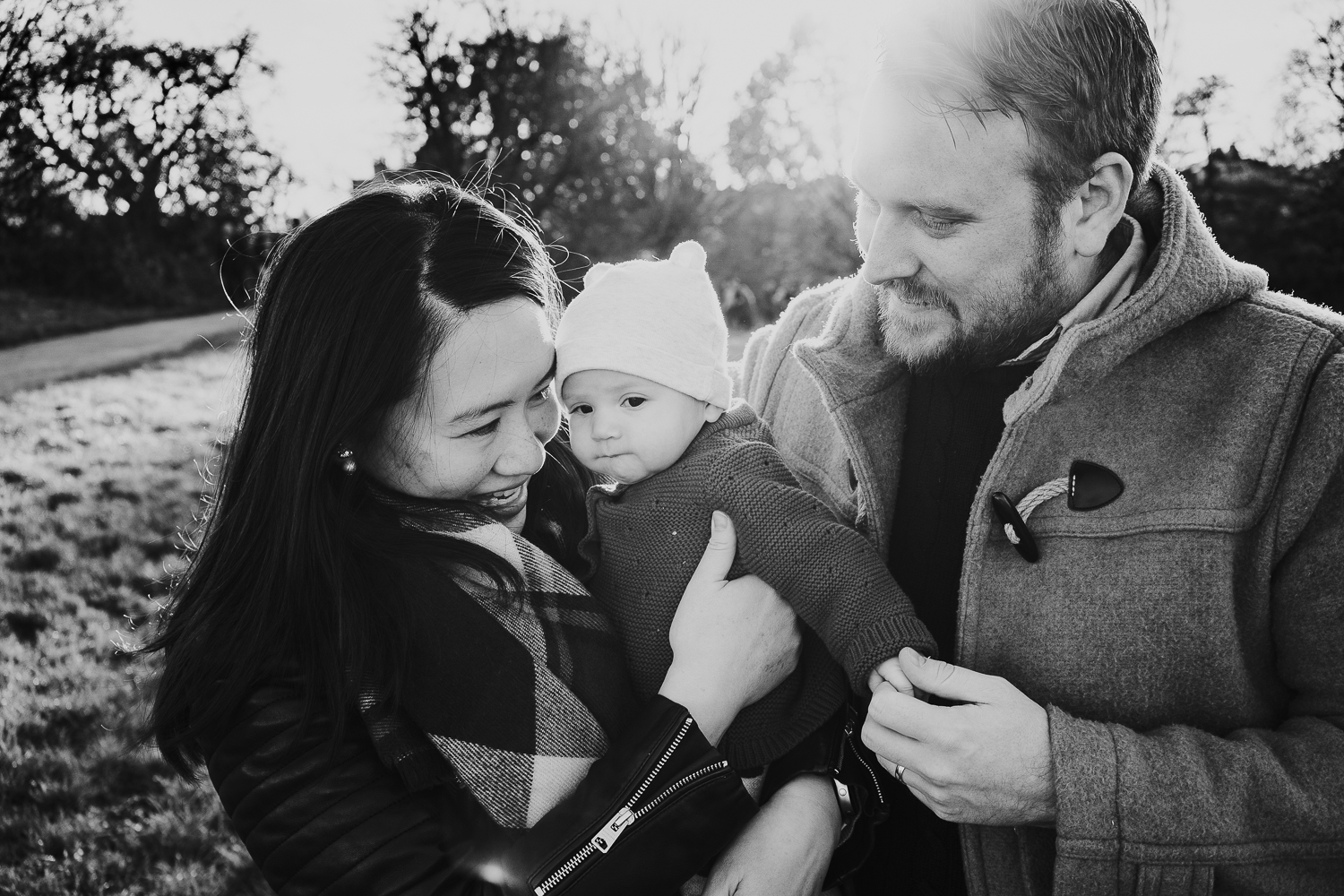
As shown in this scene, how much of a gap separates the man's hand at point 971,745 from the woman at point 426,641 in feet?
1.13

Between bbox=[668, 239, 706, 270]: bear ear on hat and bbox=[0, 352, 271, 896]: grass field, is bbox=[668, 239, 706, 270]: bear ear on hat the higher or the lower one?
the higher one

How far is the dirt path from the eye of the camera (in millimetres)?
12922

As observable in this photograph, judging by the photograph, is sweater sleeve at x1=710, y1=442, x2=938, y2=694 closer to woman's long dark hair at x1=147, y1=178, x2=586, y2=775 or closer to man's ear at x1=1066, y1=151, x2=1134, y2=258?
woman's long dark hair at x1=147, y1=178, x2=586, y2=775

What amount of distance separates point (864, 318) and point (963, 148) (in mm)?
549

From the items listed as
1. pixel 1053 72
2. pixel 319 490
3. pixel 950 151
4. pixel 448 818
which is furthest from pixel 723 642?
pixel 1053 72

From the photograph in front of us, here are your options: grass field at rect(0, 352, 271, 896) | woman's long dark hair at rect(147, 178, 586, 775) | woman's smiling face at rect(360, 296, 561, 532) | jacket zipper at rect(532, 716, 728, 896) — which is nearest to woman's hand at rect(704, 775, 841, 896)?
jacket zipper at rect(532, 716, 728, 896)

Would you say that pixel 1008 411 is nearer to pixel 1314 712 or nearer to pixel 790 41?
pixel 1314 712

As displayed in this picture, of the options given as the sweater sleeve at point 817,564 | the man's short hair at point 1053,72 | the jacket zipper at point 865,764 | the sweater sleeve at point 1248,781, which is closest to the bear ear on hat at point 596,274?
the sweater sleeve at point 817,564

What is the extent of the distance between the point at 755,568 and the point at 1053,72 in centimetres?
130

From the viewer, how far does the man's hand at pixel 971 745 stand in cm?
174

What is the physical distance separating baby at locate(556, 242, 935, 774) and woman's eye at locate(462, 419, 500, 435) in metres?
0.21

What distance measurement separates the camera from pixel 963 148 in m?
1.96

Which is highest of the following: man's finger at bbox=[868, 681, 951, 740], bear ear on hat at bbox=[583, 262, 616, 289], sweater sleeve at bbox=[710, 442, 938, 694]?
bear ear on hat at bbox=[583, 262, 616, 289]

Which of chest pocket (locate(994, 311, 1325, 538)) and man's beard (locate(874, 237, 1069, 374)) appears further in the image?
man's beard (locate(874, 237, 1069, 374))
